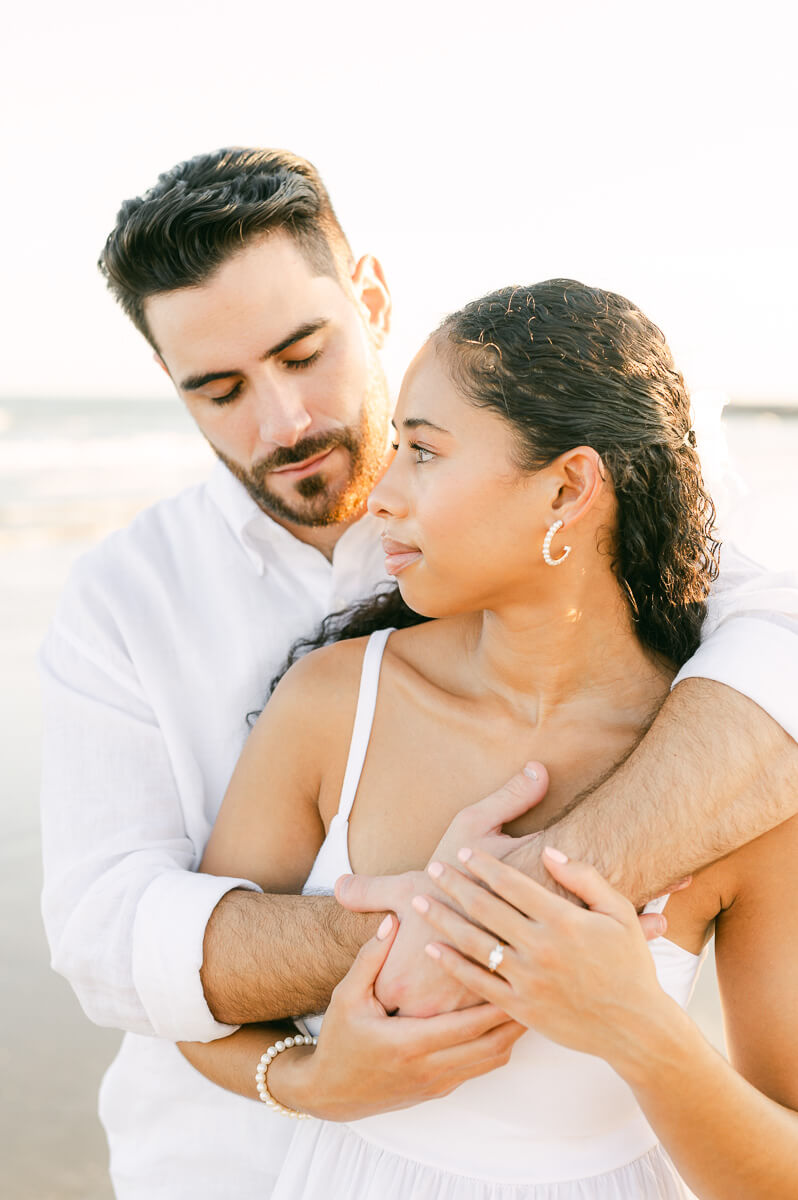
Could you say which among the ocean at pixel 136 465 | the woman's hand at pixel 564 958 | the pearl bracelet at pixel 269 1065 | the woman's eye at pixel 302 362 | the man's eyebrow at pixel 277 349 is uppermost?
the man's eyebrow at pixel 277 349

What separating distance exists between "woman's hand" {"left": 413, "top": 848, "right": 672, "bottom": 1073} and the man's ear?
196cm

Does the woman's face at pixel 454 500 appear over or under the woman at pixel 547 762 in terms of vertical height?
over

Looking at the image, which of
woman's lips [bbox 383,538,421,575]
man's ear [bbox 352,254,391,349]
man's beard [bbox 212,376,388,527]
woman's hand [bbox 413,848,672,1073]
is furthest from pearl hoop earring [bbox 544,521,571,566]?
man's ear [bbox 352,254,391,349]

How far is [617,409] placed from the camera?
1.97 metres

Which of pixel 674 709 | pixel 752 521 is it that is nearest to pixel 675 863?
pixel 674 709

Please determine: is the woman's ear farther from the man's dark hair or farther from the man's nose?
the man's dark hair

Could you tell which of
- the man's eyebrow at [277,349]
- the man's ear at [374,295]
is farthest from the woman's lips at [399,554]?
the man's ear at [374,295]

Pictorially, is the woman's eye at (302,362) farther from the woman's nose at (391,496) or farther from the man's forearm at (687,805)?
the man's forearm at (687,805)

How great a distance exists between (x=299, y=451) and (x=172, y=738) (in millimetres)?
820

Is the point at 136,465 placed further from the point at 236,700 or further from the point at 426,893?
the point at 426,893

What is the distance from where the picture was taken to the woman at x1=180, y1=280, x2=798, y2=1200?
1.66m

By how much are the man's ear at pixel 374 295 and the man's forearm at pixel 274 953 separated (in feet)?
5.93

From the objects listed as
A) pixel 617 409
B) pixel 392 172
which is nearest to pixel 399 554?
pixel 617 409

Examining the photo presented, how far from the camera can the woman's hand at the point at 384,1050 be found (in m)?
1.73
